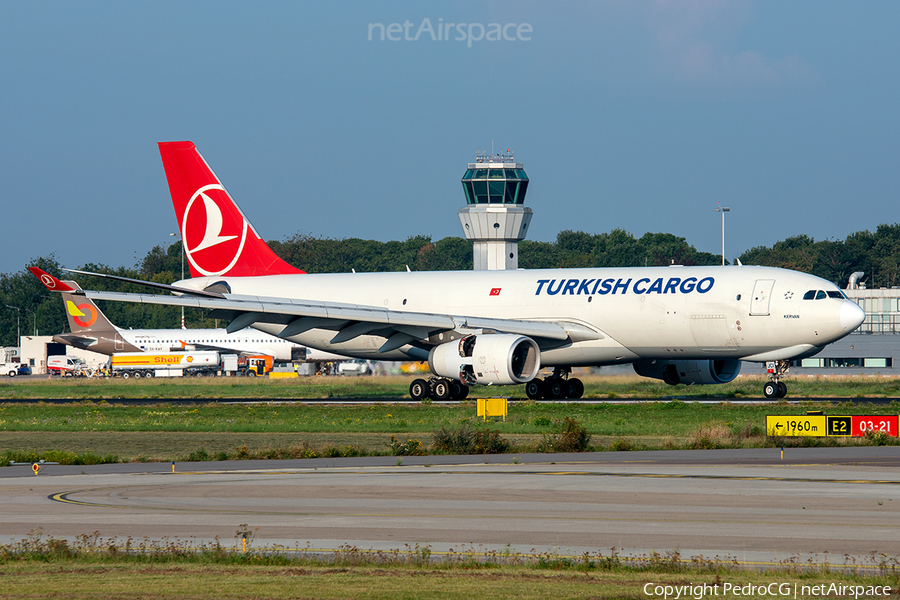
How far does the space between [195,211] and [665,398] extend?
22500mm

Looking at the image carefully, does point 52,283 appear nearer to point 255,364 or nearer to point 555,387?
point 555,387

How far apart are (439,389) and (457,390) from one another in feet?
2.52

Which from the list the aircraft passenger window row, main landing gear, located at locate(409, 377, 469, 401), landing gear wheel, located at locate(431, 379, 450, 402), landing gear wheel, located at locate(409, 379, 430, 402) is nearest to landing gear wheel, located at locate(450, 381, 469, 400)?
main landing gear, located at locate(409, 377, 469, 401)

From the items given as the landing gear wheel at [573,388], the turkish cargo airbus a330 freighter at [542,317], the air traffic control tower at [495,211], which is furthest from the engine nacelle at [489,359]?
the air traffic control tower at [495,211]

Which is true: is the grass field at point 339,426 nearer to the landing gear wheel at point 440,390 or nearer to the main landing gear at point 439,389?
the main landing gear at point 439,389

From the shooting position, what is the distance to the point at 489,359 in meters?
39.0

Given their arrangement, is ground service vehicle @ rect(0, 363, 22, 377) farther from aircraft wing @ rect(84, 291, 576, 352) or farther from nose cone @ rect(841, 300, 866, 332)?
nose cone @ rect(841, 300, 866, 332)

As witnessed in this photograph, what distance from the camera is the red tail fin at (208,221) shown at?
5003cm

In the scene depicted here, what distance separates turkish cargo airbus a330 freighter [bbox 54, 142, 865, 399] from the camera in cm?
3875

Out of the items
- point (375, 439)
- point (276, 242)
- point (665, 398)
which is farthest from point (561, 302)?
point (276, 242)

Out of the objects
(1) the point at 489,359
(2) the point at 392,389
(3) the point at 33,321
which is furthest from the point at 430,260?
(1) the point at 489,359

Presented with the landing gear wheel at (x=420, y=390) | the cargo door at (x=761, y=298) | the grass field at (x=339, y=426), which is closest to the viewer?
the grass field at (x=339, y=426)

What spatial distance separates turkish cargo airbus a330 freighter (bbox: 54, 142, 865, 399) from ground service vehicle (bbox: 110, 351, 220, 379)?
171 feet

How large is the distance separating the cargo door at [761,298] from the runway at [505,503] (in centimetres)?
1530
